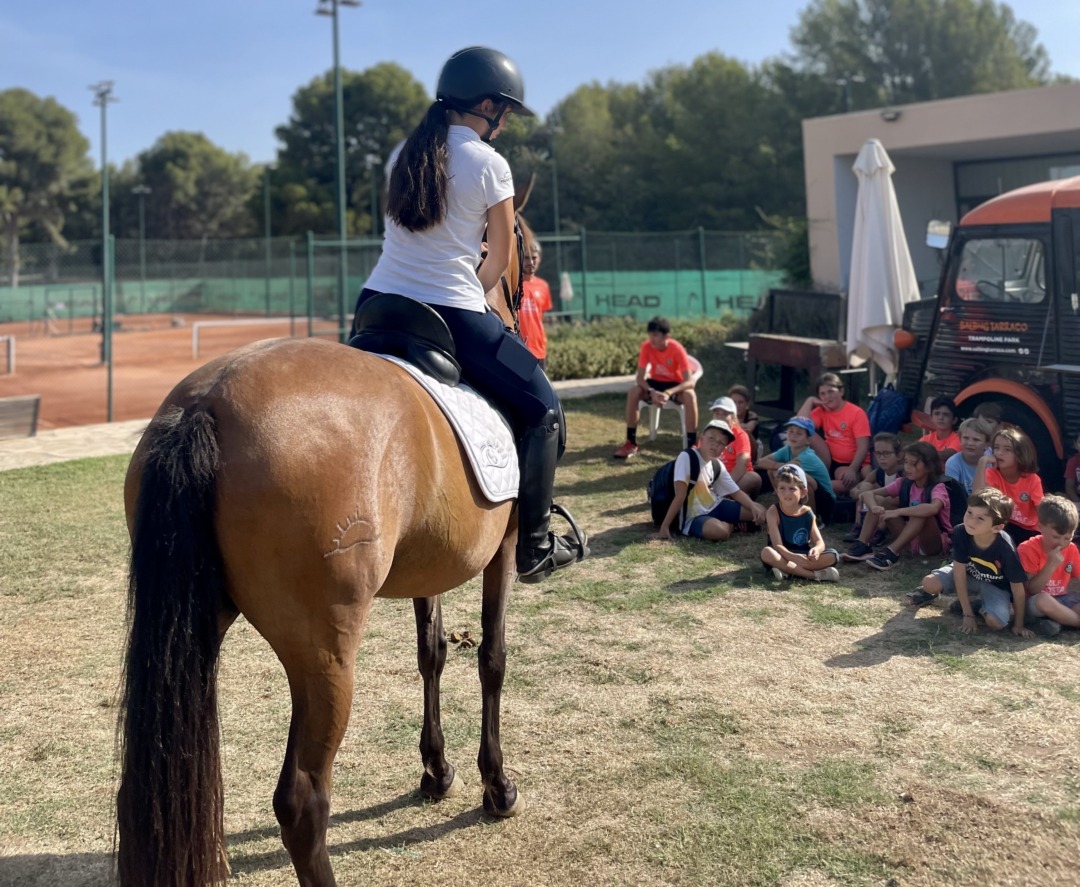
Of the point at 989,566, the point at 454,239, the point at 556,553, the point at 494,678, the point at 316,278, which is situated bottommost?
the point at 494,678

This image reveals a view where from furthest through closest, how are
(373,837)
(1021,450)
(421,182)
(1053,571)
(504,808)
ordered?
(1021,450) → (1053,571) → (504,808) → (373,837) → (421,182)

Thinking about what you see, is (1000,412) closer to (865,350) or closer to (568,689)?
(865,350)

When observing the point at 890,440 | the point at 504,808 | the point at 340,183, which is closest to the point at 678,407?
the point at 890,440

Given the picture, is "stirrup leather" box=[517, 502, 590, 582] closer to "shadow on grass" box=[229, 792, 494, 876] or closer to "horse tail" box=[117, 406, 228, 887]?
"shadow on grass" box=[229, 792, 494, 876]

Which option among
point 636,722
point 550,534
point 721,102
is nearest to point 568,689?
point 636,722

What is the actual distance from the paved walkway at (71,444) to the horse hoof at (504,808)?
8.77 meters

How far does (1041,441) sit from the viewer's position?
326 inches

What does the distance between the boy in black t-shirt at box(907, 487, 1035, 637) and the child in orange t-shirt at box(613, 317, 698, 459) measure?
5.16 metres

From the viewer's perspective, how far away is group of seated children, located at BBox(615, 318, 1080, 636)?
18.8ft

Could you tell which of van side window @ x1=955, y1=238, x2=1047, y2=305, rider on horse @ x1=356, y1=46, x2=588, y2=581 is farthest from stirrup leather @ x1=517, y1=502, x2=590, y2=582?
van side window @ x1=955, y1=238, x2=1047, y2=305

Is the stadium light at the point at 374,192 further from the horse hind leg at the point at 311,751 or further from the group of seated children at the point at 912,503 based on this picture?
the horse hind leg at the point at 311,751

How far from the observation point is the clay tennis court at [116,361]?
1809 cm

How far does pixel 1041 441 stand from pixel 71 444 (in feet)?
34.3

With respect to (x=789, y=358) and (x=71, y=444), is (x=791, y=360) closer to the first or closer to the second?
(x=789, y=358)
